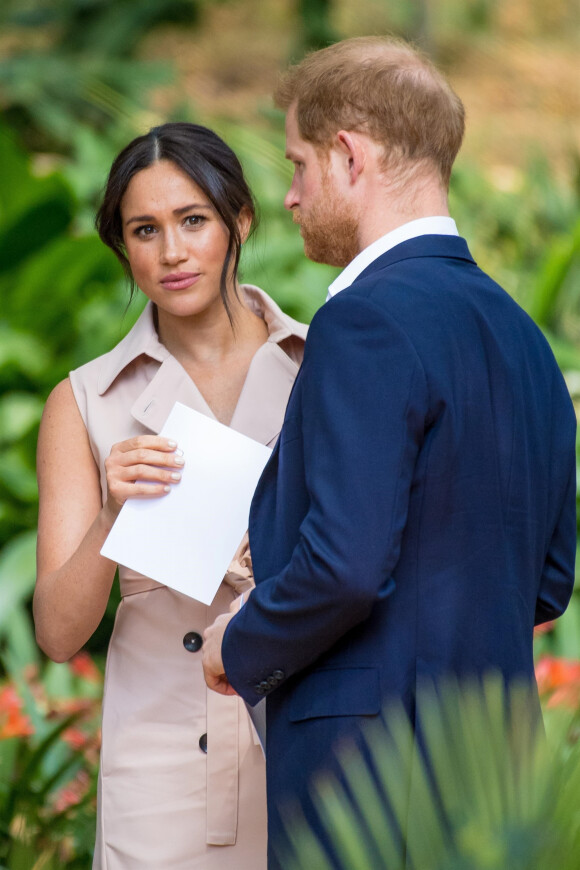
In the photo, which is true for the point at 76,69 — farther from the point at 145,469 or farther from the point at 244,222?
the point at 145,469

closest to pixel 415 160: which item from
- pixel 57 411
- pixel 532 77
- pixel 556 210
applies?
pixel 57 411

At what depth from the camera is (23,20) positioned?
33.3 feet

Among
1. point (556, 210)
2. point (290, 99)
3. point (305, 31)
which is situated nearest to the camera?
point (290, 99)

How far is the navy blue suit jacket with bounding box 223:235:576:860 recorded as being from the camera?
128 cm

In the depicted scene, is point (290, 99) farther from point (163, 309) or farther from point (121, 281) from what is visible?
point (121, 281)

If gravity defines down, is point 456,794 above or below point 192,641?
above

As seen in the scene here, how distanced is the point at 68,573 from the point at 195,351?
47 cm

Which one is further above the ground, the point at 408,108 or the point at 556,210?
the point at 408,108

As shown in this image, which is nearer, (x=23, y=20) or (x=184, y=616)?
(x=184, y=616)

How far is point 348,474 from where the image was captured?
50.0 inches

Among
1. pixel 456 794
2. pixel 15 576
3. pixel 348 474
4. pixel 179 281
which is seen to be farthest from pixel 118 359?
pixel 15 576

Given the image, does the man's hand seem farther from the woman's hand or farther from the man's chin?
the man's chin

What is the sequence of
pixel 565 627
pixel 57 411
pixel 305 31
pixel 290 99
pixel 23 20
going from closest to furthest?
pixel 290 99
pixel 57 411
pixel 565 627
pixel 23 20
pixel 305 31

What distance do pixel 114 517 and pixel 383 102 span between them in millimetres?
721
